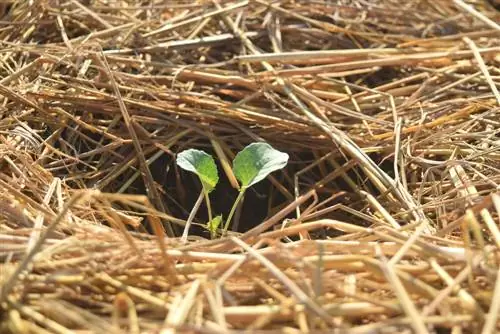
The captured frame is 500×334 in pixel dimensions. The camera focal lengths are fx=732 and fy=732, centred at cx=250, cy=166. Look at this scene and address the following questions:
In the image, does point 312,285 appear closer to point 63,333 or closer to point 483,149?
point 63,333

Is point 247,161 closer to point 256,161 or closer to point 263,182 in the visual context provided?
point 256,161

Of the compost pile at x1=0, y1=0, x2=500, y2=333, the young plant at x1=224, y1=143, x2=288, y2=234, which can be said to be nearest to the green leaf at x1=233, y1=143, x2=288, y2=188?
the young plant at x1=224, y1=143, x2=288, y2=234

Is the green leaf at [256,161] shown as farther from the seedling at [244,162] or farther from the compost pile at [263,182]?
the compost pile at [263,182]

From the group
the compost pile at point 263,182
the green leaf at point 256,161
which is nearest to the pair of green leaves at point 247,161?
the green leaf at point 256,161

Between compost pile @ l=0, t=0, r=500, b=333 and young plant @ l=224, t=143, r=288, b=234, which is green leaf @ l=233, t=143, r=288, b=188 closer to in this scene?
young plant @ l=224, t=143, r=288, b=234

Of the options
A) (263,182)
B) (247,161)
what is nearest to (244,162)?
(247,161)

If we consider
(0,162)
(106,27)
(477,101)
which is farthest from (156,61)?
(477,101)
